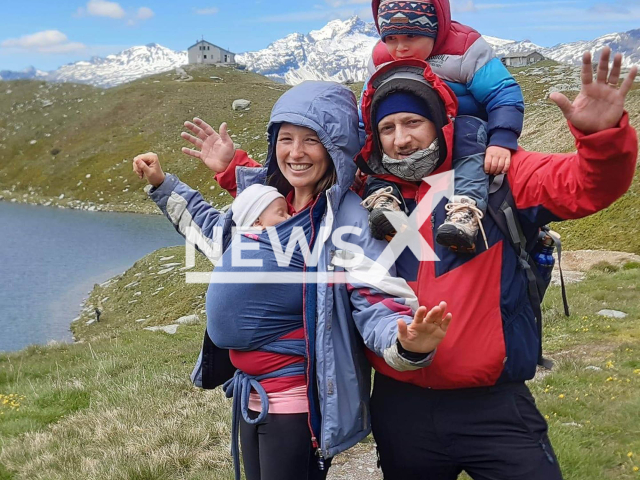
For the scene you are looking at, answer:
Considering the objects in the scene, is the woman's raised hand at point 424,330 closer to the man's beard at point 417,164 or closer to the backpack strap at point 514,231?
the backpack strap at point 514,231

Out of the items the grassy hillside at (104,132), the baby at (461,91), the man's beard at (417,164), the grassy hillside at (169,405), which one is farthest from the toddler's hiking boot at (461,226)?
the grassy hillside at (104,132)

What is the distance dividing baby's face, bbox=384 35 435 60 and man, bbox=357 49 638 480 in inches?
15.2

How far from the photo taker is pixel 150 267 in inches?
1043

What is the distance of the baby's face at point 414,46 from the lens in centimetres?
343

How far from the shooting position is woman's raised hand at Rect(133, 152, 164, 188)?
3.98 meters

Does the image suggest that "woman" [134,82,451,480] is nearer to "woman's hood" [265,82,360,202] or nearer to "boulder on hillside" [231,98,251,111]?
"woman's hood" [265,82,360,202]

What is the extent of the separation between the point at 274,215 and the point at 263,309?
0.60 m

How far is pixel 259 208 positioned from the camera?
3447 millimetres

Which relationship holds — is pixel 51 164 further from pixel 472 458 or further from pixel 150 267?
pixel 472 458

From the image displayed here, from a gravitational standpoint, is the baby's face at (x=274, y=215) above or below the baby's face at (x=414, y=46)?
below

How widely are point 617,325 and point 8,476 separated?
9.71 metres

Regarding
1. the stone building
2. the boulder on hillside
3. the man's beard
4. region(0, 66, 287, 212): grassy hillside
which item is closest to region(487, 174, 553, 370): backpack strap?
the man's beard

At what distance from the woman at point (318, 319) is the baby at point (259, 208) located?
91 millimetres

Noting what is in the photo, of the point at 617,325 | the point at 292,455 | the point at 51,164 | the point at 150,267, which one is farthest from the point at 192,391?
the point at 51,164
